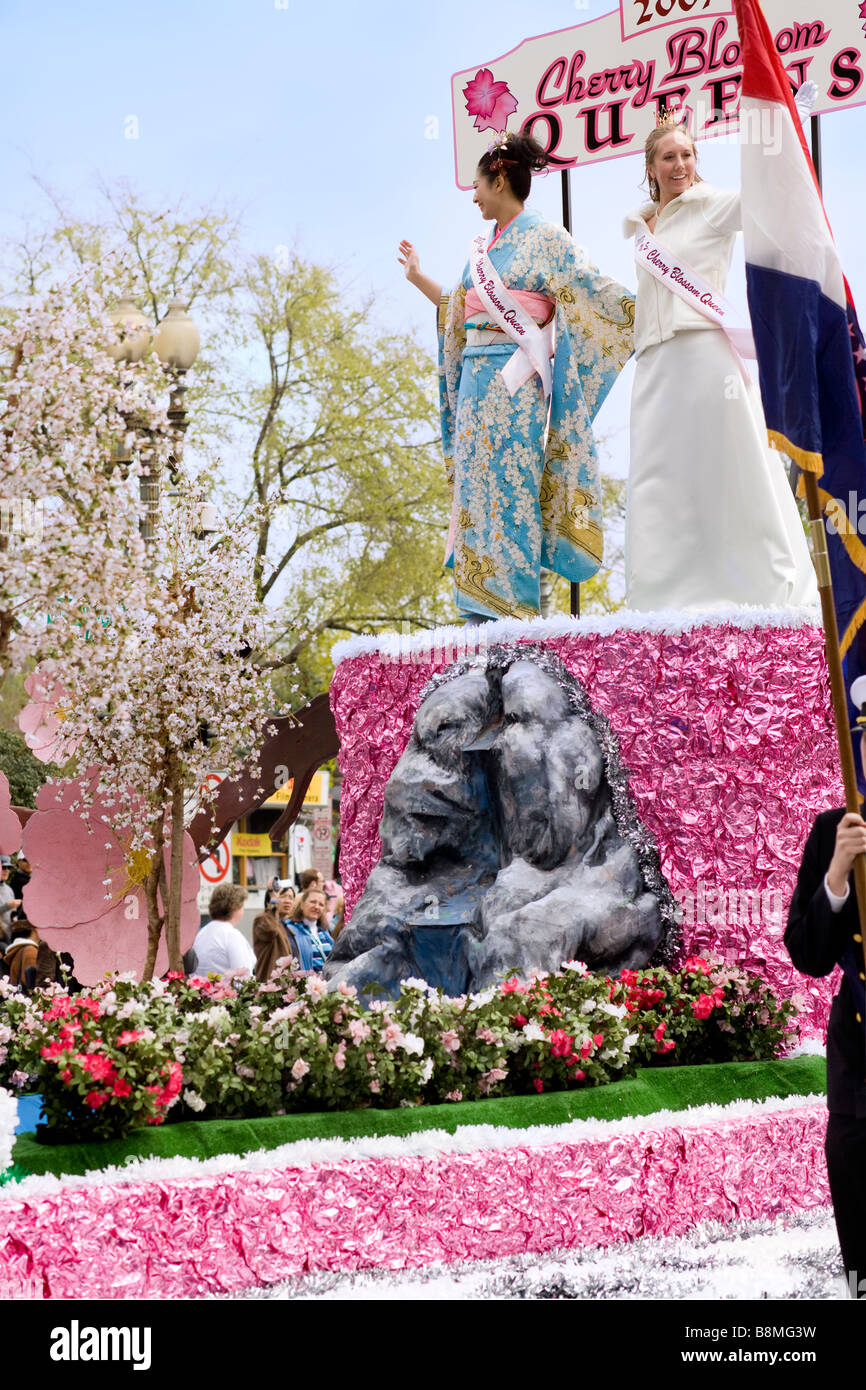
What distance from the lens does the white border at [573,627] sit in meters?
6.85

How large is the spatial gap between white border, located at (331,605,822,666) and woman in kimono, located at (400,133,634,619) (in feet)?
1.42

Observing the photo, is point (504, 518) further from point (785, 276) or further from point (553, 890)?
point (785, 276)

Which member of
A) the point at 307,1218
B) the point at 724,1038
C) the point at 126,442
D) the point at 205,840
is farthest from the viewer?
the point at 205,840

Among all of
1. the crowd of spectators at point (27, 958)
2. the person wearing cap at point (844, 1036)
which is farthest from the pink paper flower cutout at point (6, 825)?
the person wearing cap at point (844, 1036)

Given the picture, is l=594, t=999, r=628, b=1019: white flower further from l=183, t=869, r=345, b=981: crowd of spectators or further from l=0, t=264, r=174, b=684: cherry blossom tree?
l=183, t=869, r=345, b=981: crowd of spectators

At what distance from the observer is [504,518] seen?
8.03m

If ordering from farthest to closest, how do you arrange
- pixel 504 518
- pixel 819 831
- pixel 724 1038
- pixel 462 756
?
pixel 504 518
pixel 462 756
pixel 724 1038
pixel 819 831

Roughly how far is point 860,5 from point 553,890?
6141mm

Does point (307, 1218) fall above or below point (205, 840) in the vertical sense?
below

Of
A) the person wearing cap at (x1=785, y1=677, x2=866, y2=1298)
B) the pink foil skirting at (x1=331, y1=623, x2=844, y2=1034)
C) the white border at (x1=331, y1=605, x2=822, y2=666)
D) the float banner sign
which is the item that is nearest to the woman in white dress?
the white border at (x1=331, y1=605, x2=822, y2=666)

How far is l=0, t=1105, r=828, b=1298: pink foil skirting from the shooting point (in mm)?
4305

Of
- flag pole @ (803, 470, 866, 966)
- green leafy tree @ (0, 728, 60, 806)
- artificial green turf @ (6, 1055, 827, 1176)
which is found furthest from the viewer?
green leafy tree @ (0, 728, 60, 806)

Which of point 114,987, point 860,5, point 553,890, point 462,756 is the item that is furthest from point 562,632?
point 860,5

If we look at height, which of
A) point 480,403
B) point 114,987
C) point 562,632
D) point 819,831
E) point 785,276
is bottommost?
point 114,987
